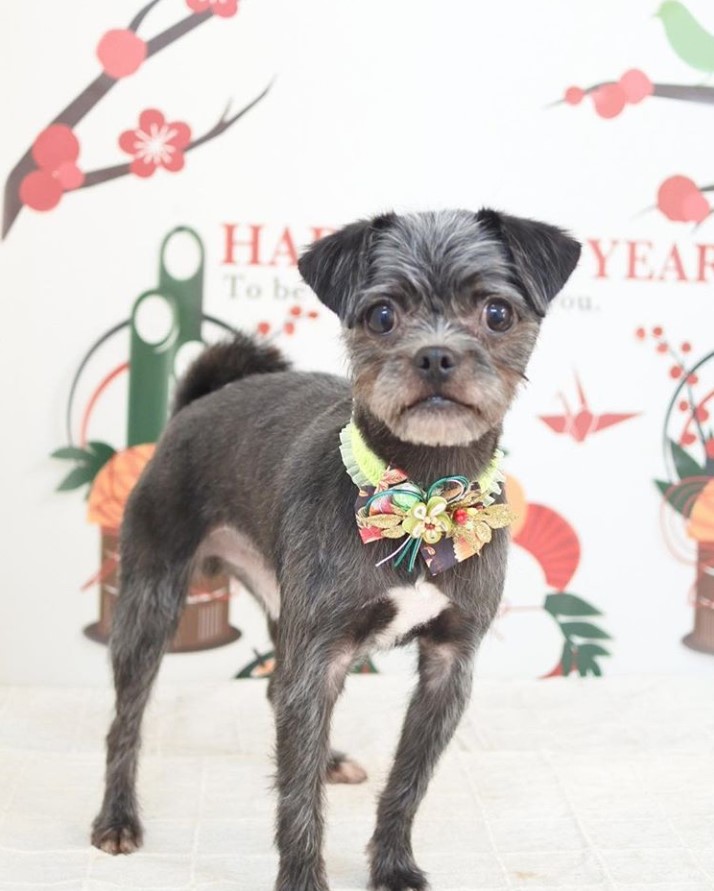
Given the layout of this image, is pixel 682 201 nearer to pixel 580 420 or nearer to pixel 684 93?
pixel 684 93

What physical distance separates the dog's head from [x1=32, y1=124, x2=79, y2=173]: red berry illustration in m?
1.35

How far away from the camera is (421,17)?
3.34 metres

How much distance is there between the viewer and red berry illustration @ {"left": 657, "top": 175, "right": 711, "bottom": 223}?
3.49 metres

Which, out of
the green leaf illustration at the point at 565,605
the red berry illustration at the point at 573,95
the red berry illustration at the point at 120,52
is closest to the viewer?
the red berry illustration at the point at 120,52

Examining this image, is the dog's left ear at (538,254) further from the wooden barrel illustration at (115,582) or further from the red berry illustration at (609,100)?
the wooden barrel illustration at (115,582)

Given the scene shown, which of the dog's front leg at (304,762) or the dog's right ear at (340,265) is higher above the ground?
the dog's right ear at (340,265)

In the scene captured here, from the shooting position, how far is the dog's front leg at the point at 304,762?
2.17m

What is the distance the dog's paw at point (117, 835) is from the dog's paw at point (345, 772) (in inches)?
20.8

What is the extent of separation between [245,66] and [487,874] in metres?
2.11

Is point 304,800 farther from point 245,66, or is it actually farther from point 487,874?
point 245,66

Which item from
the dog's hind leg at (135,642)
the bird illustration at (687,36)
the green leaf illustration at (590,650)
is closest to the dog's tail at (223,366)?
the dog's hind leg at (135,642)

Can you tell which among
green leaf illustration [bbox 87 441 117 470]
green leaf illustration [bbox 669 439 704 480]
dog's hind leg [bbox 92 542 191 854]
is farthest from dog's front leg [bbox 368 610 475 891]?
green leaf illustration [bbox 669 439 704 480]

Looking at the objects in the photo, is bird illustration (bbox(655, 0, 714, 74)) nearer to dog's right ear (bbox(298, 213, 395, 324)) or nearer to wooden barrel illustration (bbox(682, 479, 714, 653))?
wooden barrel illustration (bbox(682, 479, 714, 653))

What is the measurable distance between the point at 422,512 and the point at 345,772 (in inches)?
40.7
